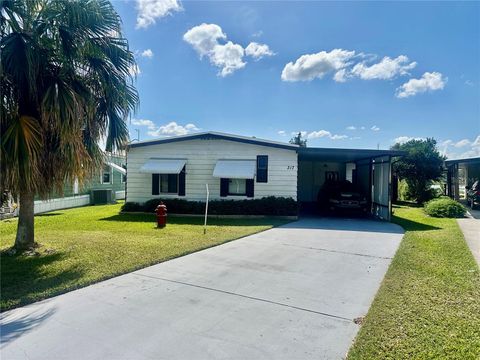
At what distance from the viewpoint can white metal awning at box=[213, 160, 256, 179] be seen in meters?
13.2

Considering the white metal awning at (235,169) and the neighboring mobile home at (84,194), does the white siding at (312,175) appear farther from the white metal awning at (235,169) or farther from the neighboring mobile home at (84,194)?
the neighboring mobile home at (84,194)

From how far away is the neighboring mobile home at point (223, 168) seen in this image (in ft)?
44.5

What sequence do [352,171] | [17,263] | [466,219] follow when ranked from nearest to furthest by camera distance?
[17,263], [466,219], [352,171]

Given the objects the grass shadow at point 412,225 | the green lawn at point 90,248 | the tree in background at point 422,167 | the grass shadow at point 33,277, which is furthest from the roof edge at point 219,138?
the tree in background at point 422,167

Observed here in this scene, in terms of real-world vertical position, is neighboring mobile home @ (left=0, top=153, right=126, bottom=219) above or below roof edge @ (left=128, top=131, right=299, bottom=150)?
below

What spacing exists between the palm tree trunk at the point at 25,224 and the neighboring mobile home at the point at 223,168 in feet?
23.1

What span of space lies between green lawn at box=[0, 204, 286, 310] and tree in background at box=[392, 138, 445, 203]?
13395 mm

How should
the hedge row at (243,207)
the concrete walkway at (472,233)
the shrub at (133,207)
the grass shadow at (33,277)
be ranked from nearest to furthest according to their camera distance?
the grass shadow at (33,277), the concrete walkway at (472,233), the hedge row at (243,207), the shrub at (133,207)

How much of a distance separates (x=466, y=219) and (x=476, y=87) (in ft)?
19.5

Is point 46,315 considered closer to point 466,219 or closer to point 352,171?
point 466,219

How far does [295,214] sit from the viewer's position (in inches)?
522

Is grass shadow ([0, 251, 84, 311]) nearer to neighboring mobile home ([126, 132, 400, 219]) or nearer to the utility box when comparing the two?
neighboring mobile home ([126, 132, 400, 219])

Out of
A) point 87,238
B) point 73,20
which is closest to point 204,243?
point 87,238

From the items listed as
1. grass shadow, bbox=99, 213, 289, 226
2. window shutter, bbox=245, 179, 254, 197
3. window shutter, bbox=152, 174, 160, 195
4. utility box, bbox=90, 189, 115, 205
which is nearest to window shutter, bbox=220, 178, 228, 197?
window shutter, bbox=245, 179, 254, 197
